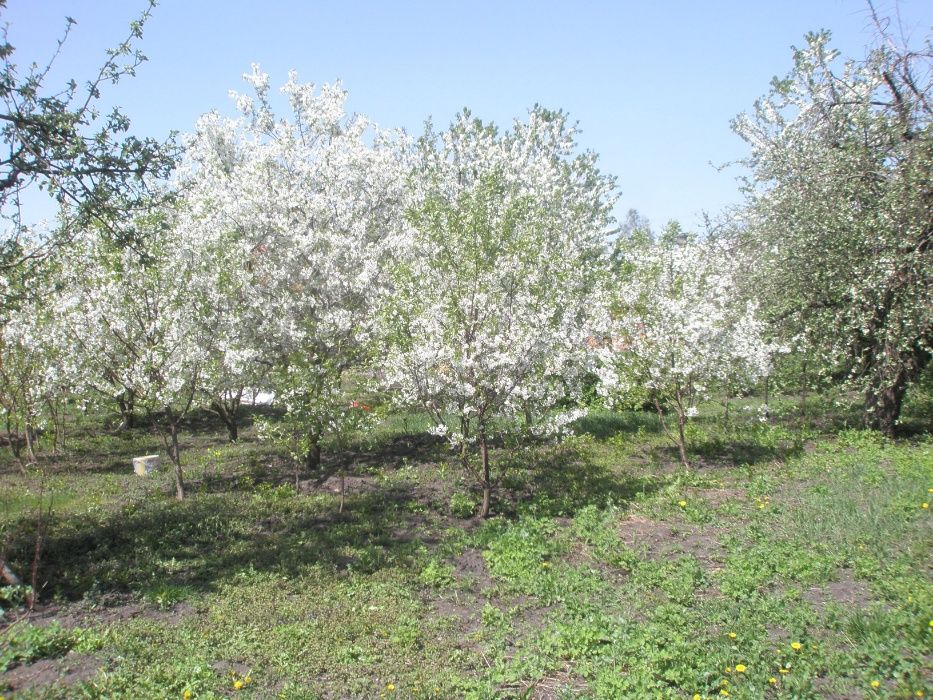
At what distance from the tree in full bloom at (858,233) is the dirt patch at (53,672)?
9665 mm

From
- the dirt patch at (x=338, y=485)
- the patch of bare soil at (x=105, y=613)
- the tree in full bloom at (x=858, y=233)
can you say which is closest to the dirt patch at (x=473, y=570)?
the patch of bare soil at (x=105, y=613)

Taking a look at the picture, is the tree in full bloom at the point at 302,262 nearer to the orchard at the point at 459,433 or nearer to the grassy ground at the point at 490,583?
the orchard at the point at 459,433

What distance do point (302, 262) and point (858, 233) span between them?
8.29 meters

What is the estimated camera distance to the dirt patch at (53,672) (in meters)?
4.07

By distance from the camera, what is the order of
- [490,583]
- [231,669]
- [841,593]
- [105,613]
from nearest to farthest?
[231,669] → [841,593] → [105,613] → [490,583]

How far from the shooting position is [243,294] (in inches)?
386

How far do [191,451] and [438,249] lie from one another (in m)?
7.86

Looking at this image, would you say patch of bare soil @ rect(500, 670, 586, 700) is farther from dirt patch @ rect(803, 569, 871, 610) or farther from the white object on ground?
the white object on ground

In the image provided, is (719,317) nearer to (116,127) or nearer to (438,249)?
(438,249)

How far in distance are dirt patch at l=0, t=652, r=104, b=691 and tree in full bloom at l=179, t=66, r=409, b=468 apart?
3.88m

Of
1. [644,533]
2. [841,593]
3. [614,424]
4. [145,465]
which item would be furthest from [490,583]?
[614,424]

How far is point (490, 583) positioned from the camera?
6008 mm

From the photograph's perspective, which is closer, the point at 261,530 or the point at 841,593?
the point at 841,593

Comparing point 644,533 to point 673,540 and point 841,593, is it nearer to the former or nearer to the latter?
point 673,540
